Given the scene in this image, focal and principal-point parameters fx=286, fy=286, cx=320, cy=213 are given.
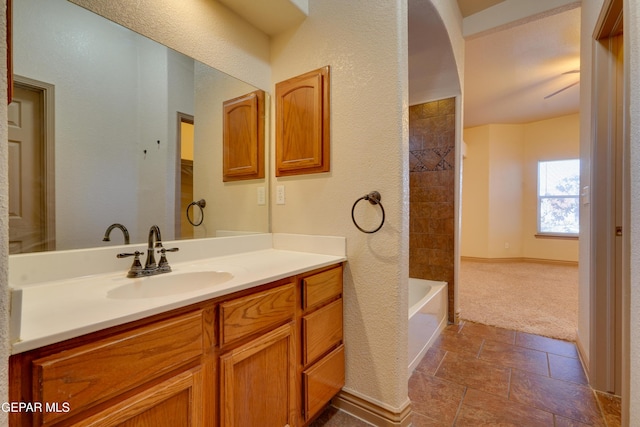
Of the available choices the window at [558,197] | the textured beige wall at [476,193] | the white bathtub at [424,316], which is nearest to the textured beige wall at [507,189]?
the textured beige wall at [476,193]

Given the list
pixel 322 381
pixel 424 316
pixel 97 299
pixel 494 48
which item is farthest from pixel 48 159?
pixel 494 48

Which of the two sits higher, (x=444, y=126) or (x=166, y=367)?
(x=444, y=126)

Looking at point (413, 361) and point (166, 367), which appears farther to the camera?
point (413, 361)

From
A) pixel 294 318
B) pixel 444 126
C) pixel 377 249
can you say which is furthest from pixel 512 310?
pixel 294 318

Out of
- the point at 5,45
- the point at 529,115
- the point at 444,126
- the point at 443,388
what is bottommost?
the point at 443,388

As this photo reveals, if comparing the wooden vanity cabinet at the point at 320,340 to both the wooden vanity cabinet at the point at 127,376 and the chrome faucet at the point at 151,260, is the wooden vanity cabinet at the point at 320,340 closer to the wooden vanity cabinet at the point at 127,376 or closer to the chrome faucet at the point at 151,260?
the wooden vanity cabinet at the point at 127,376

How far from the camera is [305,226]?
1741 mm

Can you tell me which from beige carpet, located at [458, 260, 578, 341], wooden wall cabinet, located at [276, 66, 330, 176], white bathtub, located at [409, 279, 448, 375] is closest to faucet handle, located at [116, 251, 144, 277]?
wooden wall cabinet, located at [276, 66, 330, 176]

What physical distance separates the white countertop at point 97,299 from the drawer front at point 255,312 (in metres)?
0.05

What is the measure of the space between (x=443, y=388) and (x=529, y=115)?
5.27 m

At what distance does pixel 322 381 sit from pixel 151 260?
38.1 inches

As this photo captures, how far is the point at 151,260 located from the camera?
1.23 meters

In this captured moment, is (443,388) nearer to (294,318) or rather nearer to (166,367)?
(294,318)

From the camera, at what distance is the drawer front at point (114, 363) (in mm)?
611
